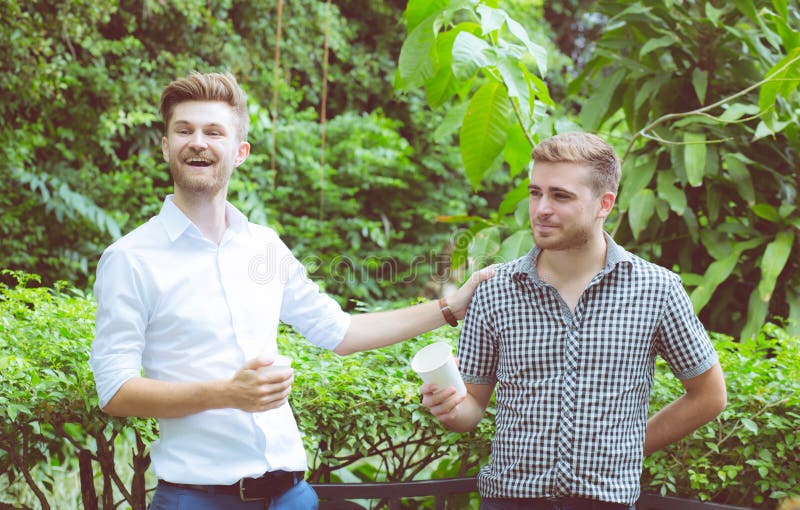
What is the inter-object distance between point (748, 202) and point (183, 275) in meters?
3.05

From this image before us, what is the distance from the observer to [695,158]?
365 centimetres

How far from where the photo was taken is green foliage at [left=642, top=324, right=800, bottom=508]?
2193 millimetres

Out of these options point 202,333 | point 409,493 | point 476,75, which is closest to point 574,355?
point 409,493

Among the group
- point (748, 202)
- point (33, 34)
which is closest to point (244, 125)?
point (748, 202)

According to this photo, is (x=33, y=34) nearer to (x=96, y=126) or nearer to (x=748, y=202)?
(x=96, y=126)

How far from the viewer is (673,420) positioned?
2023mm

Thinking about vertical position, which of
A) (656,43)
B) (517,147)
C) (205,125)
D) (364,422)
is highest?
(656,43)

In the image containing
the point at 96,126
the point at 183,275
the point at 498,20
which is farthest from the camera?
the point at 96,126

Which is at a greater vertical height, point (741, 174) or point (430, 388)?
point (741, 174)

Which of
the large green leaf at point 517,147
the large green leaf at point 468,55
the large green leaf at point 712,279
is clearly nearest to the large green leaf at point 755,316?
the large green leaf at point 712,279

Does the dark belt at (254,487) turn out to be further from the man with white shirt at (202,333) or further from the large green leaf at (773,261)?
the large green leaf at (773,261)

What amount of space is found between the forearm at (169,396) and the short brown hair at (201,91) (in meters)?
0.65

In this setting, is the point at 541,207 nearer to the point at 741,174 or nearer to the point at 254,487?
the point at 254,487

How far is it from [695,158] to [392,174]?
5427 mm
